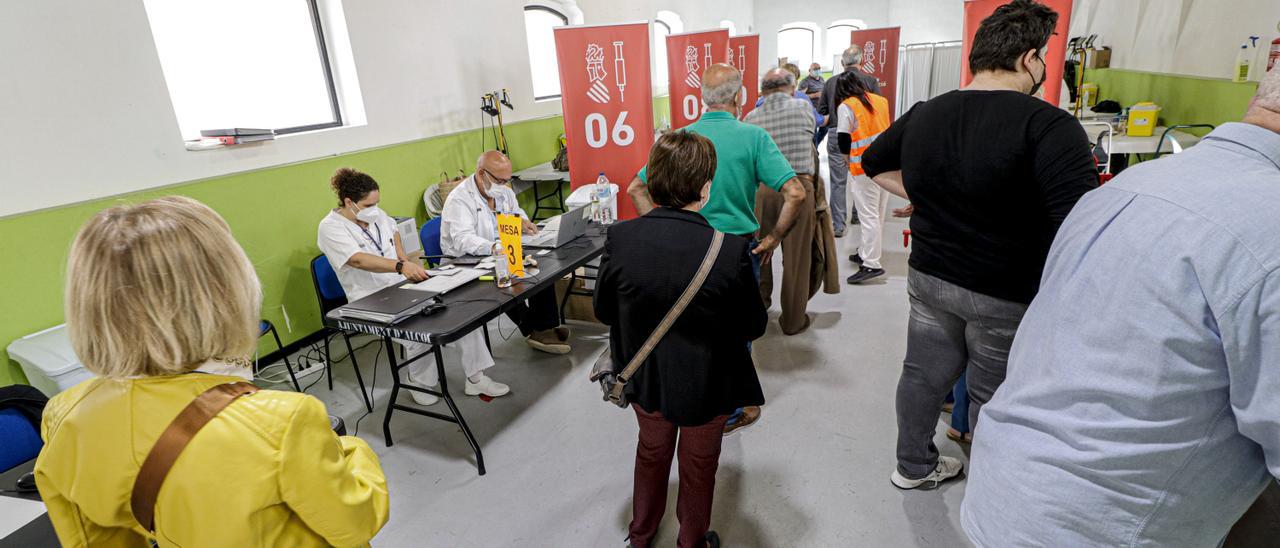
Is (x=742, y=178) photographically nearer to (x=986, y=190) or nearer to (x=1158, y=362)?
(x=986, y=190)

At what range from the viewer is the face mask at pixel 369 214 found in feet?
9.68

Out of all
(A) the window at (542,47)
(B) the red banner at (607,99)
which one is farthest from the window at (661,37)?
(B) the red banner at (607,99)

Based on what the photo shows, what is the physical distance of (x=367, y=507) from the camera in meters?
0.98

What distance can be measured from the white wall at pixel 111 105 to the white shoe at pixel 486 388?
1.91m

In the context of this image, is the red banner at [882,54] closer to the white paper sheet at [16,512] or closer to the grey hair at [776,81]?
the grey hair at [776,81]

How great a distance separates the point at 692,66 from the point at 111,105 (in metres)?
3.87

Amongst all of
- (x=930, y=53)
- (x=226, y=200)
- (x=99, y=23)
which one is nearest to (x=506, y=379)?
(x=226, y=200)

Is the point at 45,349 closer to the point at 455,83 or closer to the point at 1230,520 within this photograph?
the point at 455,83

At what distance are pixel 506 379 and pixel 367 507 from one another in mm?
2301

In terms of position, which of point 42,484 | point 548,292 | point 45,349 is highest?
point 42,484

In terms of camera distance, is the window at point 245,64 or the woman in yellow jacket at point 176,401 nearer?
the woman in yellow jacket at point 176,401

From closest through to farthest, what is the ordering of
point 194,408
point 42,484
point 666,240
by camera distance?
1. point 194,408
2. point 42,484
3. point 666,240

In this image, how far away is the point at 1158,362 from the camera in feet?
2.62

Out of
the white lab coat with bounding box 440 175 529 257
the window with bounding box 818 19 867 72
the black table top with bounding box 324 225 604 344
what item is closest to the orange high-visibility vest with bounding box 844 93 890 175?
the black table top with bounding box 324 225 604 344
